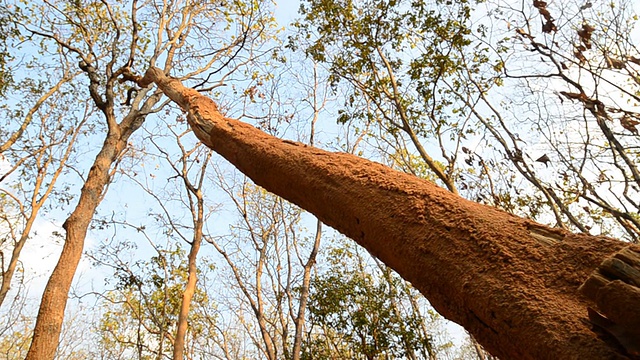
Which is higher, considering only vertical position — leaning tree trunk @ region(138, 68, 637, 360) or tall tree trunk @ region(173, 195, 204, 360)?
tall tree trunk @ region(173, 195, 204, 360)

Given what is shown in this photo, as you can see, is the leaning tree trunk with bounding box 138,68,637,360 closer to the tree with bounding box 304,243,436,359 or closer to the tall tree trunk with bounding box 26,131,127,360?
the tall tree trunk with bounding box 26,131,127,360

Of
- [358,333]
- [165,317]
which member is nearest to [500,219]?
[358,333]

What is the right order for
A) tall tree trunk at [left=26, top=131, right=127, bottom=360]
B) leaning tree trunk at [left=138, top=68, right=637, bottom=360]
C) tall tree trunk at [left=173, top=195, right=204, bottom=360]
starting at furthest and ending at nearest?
tall tree trunk at [left=173, top=195, right=204, bottom=360] → tall tree trunk at [left=26, top=131, right=127, bottom=360] → leaning tree trunk at [left=138, top=68, right=637, bottom=360]

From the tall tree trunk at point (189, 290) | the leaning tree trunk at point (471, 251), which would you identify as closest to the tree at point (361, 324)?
the tall tree trunk at point (189, 290)

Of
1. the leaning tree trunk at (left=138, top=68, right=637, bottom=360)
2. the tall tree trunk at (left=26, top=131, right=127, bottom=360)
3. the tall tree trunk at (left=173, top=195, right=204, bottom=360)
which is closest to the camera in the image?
the leaning tree trunk at (left=138, top=68, right=637, bottom=360)

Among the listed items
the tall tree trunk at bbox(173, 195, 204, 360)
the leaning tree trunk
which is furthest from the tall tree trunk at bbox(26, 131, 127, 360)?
the tall tree trunk at bbox(173, 195, 204, 360)

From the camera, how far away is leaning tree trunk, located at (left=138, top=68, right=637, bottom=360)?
1377 mm

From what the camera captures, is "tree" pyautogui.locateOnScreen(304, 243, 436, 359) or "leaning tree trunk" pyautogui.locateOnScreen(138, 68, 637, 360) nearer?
"leaning tree trunk" pyautogui.locateOnScreen(138, 68, 637, 360)

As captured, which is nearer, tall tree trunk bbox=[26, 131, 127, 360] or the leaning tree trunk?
the leaning tree trunk

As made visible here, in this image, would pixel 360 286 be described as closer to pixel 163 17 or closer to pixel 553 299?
pixel 163 17

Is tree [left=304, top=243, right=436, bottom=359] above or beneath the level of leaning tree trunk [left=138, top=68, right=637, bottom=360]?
above

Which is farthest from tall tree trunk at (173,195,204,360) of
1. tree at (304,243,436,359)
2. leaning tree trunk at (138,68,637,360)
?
leaning tree trunk at (138,68,637,360)

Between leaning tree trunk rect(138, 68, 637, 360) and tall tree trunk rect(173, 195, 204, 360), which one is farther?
tall tree trunk rect(173, 195, 204, 360)

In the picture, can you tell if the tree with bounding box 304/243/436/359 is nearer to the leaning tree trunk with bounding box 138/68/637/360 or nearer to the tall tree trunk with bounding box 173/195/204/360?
the tall tree trunk with bounding box 173/195/204/360
